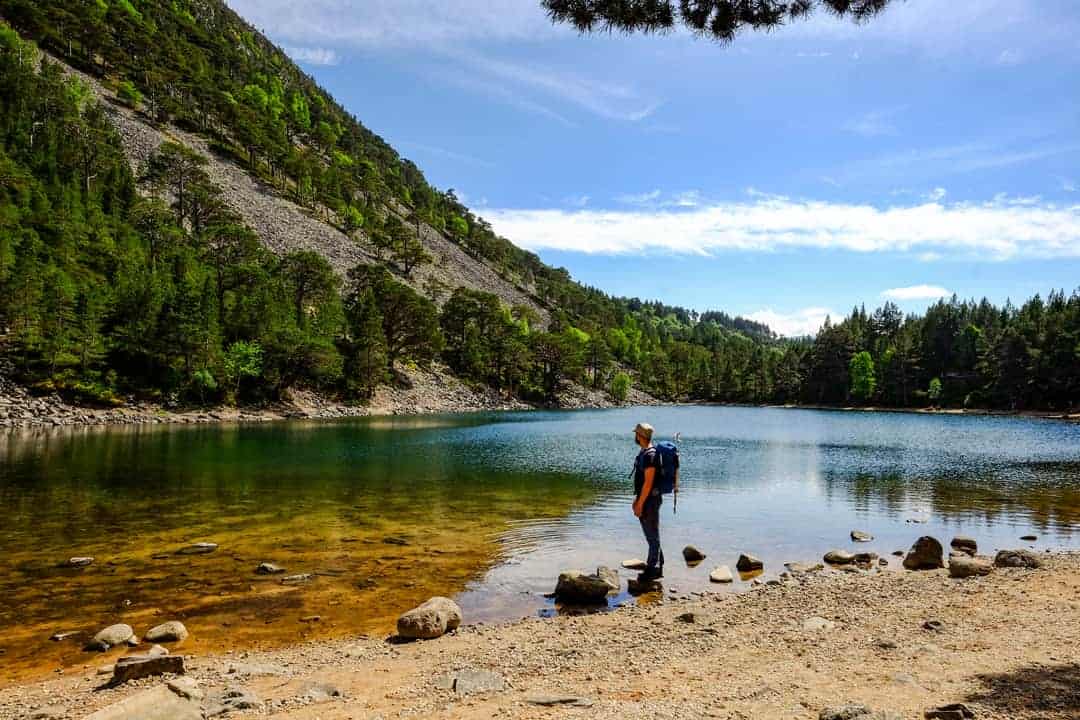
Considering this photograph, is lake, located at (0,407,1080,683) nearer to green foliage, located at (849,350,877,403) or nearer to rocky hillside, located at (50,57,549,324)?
rocky hillside, located at (50,57,549,324)

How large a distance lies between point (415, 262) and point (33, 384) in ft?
294

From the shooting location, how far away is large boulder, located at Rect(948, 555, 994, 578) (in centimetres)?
1402

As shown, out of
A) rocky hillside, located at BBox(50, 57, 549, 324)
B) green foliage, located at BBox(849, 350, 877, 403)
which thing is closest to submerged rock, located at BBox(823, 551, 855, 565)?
rocky hillside, located at BBox(50, 57, 549, 324)

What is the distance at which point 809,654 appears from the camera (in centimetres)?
856

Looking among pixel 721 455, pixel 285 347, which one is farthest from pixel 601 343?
pixel 721 455

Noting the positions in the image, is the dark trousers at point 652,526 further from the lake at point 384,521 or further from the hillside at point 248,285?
the hillside at point 248,285

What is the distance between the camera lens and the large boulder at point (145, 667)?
8.03 meters

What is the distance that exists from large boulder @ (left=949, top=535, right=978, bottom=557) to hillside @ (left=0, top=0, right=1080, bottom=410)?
230 feet

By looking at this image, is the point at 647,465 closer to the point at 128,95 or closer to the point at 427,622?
the point at 427,622

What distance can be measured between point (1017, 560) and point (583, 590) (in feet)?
35.1

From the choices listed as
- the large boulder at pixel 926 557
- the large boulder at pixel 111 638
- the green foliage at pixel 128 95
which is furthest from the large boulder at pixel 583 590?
the green foliage at pixel 128 95

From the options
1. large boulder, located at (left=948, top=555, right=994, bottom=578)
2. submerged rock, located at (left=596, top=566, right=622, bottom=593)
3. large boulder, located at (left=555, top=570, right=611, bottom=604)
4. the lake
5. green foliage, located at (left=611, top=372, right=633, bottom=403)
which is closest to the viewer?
the lake

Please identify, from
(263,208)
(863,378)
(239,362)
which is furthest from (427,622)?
(863,378)

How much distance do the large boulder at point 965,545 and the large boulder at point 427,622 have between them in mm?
15253
